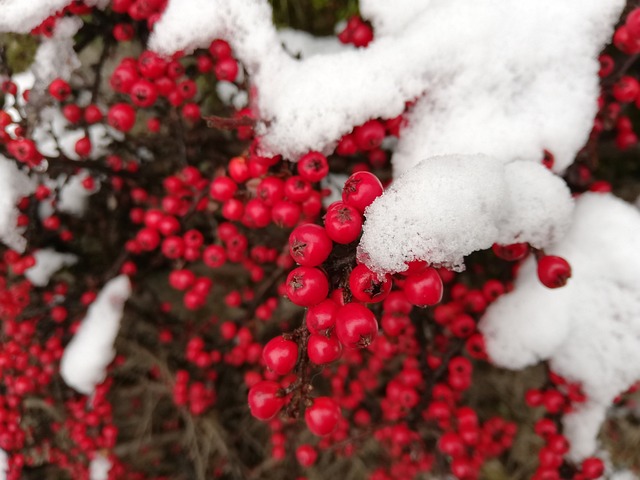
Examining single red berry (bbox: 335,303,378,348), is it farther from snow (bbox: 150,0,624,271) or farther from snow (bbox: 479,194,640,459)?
snow (bbox: 479,194,640,459)

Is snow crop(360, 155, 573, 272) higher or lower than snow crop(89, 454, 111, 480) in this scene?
higher

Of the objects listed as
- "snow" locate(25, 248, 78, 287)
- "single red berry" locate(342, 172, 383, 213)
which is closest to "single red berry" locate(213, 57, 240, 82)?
"single red berry" locate(342, 172, 383, 213)

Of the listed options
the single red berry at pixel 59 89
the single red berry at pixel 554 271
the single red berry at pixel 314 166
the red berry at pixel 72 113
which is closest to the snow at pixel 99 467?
the red berry at pixel 72 113

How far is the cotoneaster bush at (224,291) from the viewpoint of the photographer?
1512mm

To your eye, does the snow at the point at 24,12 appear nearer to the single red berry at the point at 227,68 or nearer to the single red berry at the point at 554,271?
the single red berry at the point at 227,68

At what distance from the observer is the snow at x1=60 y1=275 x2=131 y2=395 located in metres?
2.52

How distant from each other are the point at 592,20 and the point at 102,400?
3371mm

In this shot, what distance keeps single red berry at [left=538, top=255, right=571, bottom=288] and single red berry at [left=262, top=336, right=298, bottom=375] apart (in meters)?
0.91

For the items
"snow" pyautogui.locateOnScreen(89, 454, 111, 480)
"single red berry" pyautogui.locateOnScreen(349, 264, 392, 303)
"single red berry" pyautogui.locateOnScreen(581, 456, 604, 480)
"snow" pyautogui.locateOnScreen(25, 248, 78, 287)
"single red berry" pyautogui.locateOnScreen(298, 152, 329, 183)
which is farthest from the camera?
"snow" pyautogui.locateOnScreen(89, 454, 111, 480)

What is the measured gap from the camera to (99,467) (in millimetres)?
3043

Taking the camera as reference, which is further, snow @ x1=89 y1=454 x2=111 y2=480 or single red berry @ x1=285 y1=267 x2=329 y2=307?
snow @ x1=89 y1=454 x2=111 y2=480

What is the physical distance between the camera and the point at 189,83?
200cm

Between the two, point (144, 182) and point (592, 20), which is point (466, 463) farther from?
point (144, 182)

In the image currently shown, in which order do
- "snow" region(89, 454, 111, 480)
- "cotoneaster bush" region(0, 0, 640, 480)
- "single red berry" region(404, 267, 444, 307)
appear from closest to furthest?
"single red berry" region(404, 267, 444, 307)
"cotoneaster bush" region(0, 0, 640, 480)
"snow" region(89, 454, 111, 480)
